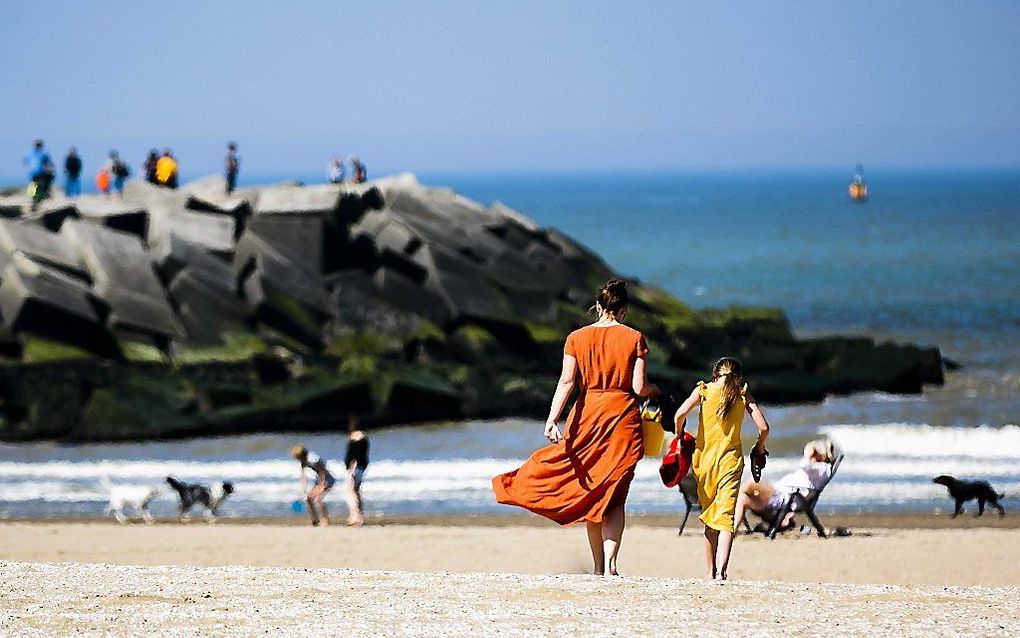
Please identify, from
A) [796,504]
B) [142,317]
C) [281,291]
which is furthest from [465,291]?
[796,504]

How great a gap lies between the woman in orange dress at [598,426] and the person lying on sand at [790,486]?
4.61m

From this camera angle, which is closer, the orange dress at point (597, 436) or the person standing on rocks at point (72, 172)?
the orange dress at point (597, 436)

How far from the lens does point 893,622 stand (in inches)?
308

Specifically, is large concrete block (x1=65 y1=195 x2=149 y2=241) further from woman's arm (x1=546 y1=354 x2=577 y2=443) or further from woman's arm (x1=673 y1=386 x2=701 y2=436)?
woman's arm (x1=546 y1=354 x2=577 y2=443)


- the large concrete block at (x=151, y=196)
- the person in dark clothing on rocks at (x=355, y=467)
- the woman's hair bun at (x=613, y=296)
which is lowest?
the person in dark clothing on rocks at (x=355, y=467)

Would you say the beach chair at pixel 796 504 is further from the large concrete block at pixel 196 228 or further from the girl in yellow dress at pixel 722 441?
the large concrete block at pixel 196 228

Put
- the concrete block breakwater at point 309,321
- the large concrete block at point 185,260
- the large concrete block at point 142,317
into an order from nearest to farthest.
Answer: the concrete block breakwater at point 309,321, the large concrete block at point 142,317, the large concrete block at point 185,260

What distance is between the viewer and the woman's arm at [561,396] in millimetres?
8555

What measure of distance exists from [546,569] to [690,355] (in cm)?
1589

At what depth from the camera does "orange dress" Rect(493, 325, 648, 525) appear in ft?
28.7

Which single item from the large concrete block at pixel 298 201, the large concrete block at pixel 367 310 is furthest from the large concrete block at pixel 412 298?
the large concrete block at pixel 298 201

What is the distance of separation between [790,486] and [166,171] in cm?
2328

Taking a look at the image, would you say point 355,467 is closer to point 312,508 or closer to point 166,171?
point 312,508

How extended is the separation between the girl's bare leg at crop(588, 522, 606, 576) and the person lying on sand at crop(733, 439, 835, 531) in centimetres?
424
